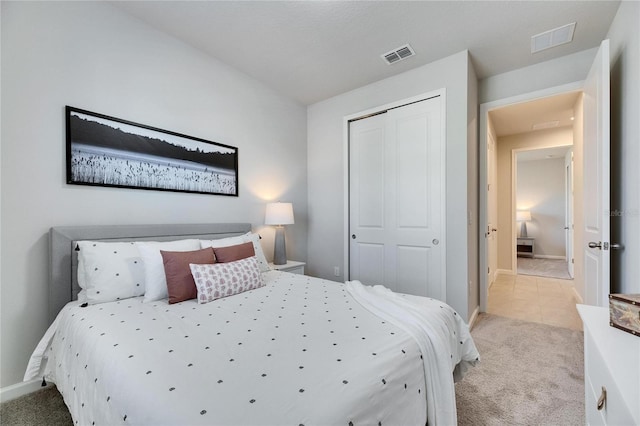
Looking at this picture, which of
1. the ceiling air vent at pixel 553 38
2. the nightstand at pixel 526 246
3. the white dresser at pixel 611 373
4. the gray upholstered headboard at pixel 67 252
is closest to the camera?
the white dresser at pixel 611 373

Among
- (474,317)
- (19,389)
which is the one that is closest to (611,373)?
(474,317)

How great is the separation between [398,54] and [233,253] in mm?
2445

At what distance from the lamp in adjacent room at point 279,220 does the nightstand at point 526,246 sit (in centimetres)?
675

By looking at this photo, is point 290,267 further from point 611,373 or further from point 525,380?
point 611,373

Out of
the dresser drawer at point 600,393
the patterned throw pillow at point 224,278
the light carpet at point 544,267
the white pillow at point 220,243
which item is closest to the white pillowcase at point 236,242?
the white pillow at point 220,243

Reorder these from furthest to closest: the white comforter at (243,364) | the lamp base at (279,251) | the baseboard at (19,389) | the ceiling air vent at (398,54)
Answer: the lamp base at (279,251) < the ceiling air vent at (398,54) < the baseboard at (19,389) < the white comforter at (243,364)

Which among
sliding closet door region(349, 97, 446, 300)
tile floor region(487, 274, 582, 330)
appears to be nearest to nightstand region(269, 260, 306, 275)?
sliding closet door region(349, 97, 446, 300)

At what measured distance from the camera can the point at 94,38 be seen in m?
1.97

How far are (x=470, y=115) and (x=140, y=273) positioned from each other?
3.24m

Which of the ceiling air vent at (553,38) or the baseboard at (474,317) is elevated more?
the ceiling air vent at (553,38)

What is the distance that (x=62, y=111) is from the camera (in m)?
1.84

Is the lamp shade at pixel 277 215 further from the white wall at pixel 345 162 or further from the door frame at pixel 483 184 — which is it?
the door frame at pixel 483 184

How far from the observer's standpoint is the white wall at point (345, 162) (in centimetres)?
260

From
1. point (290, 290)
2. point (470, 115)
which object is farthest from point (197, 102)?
point (470, 115)
